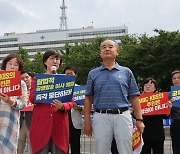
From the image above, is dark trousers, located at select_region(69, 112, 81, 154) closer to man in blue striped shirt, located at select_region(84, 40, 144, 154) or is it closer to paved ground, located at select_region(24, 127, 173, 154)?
man in blue striped shirt, located at select_region(84, 40, 144, 154)

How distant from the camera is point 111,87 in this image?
14.9 feet

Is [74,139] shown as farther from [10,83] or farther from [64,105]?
[10,83]

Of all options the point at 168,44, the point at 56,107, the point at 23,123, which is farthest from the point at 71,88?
the point at 168,44

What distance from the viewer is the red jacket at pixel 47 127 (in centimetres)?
469

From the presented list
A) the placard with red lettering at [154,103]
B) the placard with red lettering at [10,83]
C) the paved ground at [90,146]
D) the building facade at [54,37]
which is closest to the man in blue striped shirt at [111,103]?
the placard with red lettering at [10,83]

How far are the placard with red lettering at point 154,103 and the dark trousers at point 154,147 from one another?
525mm

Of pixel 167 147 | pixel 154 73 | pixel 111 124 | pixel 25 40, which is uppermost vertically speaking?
pixel 25 40

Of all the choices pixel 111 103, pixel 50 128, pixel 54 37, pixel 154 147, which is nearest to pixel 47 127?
pixel 50 128

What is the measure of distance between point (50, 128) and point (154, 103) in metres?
2.48

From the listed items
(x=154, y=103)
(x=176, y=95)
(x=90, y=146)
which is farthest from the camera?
(x=90, y=146)

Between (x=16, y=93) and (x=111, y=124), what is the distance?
4.23 feet

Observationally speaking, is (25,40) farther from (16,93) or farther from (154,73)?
(16,93)

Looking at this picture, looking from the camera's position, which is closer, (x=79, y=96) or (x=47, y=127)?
(x=47, y=127)

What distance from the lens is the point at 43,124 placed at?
4.70 meters
